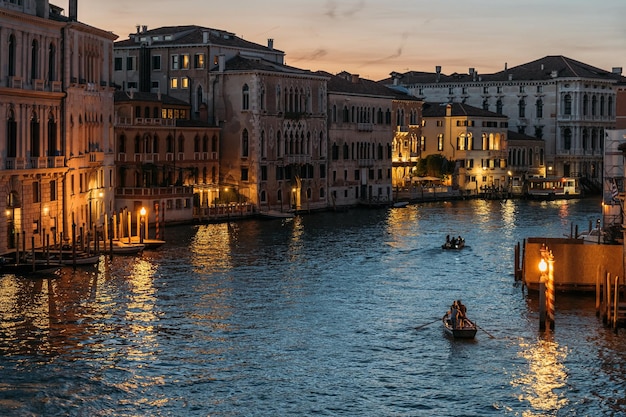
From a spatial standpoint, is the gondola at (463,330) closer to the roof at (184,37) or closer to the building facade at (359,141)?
the roof at (184,37)

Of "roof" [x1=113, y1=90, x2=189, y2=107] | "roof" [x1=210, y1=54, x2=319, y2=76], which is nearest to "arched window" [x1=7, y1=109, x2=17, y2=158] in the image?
"roof" [x1=113, y1=90, x2=189, y2=107]

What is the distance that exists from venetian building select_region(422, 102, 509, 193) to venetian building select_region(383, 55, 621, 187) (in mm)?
7942

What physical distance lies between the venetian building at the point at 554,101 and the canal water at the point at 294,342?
4926 cm

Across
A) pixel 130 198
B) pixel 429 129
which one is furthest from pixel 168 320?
pixel 429 129

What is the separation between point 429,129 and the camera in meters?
80.1

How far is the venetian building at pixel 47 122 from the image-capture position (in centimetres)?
3666

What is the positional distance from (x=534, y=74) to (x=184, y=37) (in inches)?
1391

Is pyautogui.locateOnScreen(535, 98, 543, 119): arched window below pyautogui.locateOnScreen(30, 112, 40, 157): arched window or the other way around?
the other way around

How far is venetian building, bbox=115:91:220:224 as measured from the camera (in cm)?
5053

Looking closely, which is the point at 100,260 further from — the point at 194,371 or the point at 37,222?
the point at 194,371

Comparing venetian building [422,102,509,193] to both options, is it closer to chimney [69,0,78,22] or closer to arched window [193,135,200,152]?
arched window [193,135,200,152]

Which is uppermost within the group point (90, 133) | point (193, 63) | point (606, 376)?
point (193, 63)

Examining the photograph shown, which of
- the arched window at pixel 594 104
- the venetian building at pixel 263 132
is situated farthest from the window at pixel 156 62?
the arched window at pixel 594 104

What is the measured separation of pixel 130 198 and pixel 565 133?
46.0m
